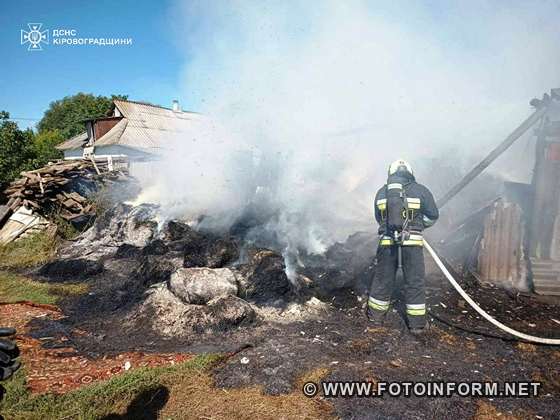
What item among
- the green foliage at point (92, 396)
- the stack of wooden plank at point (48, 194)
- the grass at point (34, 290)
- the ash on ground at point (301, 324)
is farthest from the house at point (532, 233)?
the stack of wooden plank at point (48, 194)

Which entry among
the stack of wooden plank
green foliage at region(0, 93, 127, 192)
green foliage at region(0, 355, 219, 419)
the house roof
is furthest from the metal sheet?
the house roof

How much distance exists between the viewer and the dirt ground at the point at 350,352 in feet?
11.1

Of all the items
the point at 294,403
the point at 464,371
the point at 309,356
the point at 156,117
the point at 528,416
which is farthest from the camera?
the point at 156,117

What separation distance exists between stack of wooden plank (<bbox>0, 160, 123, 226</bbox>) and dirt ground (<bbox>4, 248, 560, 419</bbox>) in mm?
6336

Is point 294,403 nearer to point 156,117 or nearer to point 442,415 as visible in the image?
point 442,415

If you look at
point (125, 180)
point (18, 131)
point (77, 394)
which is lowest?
point (77, 394)

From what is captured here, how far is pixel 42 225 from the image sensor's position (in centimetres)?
1098

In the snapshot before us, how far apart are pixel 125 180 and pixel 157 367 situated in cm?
988

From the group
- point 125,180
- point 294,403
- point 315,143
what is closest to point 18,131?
point 125,180

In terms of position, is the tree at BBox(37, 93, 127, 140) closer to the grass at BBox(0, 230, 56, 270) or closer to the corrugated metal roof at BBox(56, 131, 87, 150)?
the corrugated metal roof at BBox(56, 131, 87, 150)

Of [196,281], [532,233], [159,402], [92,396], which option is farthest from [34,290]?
[532,233]

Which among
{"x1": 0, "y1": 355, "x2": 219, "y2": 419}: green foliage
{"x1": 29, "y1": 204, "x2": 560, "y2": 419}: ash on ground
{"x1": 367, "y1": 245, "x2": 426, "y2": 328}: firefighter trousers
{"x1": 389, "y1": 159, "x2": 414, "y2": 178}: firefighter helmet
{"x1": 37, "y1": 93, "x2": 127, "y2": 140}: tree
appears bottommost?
{"x1": 0, "y1": 355, "x2": 219, "y2": 419}: green foliage

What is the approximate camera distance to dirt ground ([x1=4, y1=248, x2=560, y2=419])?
339cm

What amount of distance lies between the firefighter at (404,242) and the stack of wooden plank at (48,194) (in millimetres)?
9842
